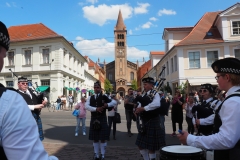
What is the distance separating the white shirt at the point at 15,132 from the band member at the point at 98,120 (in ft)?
16.7

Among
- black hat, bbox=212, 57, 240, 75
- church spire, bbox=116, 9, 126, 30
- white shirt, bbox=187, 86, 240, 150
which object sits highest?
church spire, bbox=116, 9, 126, 30

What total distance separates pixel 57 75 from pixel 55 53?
10.1 ft

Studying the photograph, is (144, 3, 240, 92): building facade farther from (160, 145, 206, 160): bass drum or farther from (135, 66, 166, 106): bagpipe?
(160, 145, 206, 160): bass drum

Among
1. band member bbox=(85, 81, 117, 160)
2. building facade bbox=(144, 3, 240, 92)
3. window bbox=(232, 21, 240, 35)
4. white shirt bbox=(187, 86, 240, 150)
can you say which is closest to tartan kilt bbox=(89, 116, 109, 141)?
band member bbox=(85, 81, 117, 160)

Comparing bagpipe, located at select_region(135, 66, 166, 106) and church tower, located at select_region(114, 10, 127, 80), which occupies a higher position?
church tower, located at select_region(114, 10, 127, 80)

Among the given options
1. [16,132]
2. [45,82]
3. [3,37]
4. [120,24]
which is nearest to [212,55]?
[45,82]

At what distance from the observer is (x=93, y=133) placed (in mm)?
6215

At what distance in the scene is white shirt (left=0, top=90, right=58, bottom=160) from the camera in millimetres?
1074

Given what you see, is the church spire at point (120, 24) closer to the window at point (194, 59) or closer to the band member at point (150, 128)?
the window at point (194, 59)

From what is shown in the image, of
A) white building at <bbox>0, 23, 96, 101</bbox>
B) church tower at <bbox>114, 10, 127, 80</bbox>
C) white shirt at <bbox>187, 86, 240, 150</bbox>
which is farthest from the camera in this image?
church tower at <bbox>114, 10, 127, 80</bbox>

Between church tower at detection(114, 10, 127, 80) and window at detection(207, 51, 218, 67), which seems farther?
church tower at detection(114, 10, 127, 80)

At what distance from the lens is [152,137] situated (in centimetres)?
505

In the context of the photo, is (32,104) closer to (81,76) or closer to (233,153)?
(233,153)

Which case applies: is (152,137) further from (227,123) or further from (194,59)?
(194,59)
